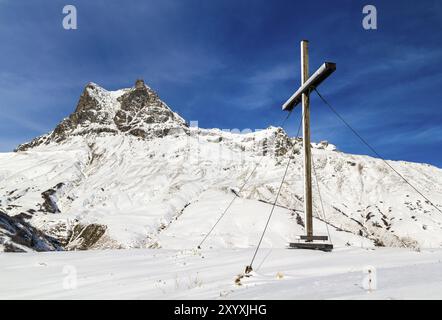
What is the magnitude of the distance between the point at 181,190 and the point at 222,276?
10892cm

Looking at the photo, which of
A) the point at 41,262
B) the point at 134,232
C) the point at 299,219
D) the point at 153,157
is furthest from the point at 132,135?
the point at 41,262

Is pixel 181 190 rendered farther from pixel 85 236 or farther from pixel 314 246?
pixel 314 246

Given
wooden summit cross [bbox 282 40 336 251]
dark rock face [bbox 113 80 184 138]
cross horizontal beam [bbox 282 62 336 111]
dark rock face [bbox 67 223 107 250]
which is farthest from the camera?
dark rock face [bbox 113 80 184 138]

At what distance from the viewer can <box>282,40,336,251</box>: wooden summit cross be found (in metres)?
11.7

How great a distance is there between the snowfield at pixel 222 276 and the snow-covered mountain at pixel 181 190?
1397 inches

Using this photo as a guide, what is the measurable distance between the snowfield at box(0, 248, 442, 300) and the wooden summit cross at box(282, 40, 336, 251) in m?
0.96

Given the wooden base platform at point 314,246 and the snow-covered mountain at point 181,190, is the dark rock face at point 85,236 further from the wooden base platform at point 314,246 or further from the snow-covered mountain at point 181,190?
the wooden base platform at point 314,246

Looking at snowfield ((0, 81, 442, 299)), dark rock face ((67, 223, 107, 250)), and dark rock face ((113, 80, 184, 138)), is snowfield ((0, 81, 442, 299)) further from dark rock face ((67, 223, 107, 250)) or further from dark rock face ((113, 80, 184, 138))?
dark rock face ((113, 80, 184, 138))

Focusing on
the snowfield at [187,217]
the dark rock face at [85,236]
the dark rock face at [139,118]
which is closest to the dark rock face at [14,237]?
the snowfield at [187,217]

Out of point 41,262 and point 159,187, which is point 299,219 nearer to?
A: point 159,187

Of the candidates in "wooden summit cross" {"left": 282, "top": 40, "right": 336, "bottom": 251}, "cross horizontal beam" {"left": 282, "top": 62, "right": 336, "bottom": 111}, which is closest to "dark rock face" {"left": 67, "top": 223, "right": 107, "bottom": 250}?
"cross horizontal beam" {"left": 282, "top": 62, "right": 336, "bottom": 111}

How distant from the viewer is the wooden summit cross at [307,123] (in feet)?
38.3
